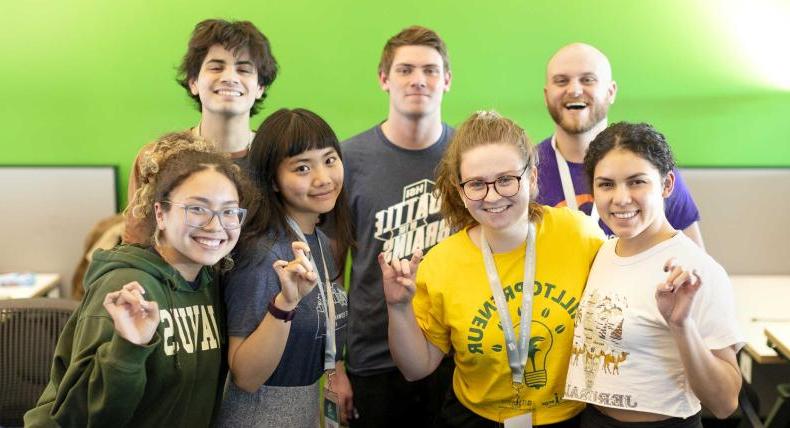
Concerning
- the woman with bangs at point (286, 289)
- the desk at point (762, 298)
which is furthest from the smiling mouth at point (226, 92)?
the desk at point (762, 298)

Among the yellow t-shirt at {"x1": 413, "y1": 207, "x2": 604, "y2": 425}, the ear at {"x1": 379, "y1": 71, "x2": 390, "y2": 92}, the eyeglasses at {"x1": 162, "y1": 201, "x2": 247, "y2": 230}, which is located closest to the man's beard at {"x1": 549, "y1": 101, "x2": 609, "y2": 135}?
the ear at {"x1": 379, "y1": 71, "x2": 390, "y2": 92}

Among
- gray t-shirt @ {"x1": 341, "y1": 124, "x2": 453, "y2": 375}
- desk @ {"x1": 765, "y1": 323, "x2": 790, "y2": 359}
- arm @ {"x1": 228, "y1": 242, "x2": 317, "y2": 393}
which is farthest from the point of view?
desk @ {"x1": 765, "y1": 323, "x2": 790, "y2": 359}

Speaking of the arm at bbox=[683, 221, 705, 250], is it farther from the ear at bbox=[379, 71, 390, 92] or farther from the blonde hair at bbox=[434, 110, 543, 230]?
the ear at bbox=[379, 71, 390, 92]

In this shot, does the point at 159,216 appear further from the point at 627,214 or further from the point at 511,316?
the point at 627,214

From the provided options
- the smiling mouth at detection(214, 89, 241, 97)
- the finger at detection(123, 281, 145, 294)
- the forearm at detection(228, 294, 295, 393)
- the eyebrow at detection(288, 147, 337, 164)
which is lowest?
the forearm at detection(228, 294, 295, 393)

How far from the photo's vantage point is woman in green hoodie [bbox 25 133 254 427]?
5.22ft

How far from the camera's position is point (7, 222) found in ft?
13.7

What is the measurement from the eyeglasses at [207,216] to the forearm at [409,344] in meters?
0.46

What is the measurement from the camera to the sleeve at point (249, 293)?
6.11ft

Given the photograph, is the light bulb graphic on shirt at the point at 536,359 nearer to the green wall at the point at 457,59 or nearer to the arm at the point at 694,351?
the arm at the point at 694,351

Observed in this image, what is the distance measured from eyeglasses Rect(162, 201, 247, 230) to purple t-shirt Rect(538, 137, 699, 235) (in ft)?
3.75

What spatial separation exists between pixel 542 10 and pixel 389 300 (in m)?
2.63

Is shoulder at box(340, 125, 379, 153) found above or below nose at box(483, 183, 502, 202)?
above

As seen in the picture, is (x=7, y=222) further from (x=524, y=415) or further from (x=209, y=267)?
(x=524, y=415)
